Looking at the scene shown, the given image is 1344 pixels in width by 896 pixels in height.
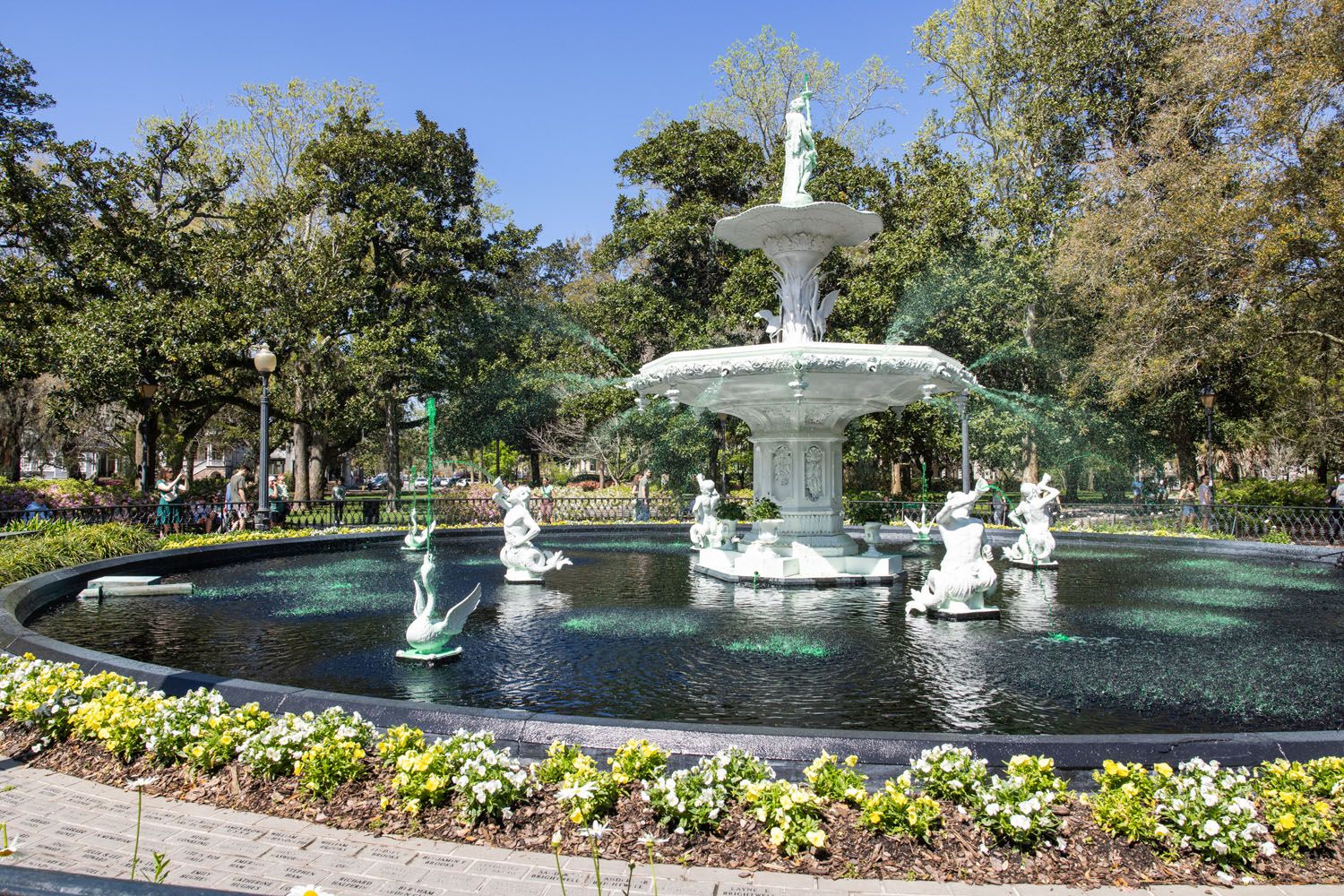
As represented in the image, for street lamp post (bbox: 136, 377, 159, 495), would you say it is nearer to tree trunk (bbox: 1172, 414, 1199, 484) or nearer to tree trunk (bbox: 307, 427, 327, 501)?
tree trunk (bbox: 307, 427, 327, 501)

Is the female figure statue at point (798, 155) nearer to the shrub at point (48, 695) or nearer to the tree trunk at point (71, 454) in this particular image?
the shrub at point (48, 695)

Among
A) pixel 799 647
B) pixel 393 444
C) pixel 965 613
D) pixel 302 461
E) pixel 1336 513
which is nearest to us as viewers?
pixel 799 647

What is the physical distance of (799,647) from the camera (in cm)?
866

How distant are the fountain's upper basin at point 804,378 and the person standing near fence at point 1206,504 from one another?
10394 mm

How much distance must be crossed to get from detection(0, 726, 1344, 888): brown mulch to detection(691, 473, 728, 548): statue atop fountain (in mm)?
10798

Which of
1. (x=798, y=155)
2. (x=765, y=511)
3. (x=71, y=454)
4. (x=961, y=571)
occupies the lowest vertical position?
(x=961, y=571)

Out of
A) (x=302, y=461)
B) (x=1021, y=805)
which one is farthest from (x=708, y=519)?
(x=302, y=461)

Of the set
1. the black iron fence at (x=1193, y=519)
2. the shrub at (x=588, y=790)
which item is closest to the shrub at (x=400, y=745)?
the shrub at (x=588, y=790)

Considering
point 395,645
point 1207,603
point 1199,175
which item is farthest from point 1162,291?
point 395,645

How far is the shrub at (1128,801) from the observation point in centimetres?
416

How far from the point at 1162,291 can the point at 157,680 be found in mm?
24388

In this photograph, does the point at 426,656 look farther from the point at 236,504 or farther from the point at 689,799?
the point at 236,504

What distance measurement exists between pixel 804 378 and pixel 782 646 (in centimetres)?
487

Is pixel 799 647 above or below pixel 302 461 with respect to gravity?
below
